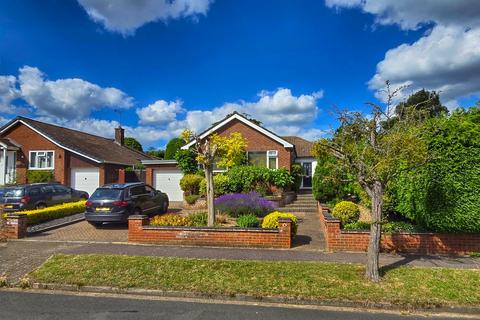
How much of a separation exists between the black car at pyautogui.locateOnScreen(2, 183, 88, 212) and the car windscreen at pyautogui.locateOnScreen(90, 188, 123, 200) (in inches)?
143

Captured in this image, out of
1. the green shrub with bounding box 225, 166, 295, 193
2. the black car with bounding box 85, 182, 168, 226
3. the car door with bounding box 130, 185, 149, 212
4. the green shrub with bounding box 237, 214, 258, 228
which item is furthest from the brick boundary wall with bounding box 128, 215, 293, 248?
the green shrub with bounding box 225, 166, 295, 193

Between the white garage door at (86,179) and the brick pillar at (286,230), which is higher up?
the white garage door at (86,179)

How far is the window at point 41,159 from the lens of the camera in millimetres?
25167

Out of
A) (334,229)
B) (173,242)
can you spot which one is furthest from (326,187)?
(173,242)

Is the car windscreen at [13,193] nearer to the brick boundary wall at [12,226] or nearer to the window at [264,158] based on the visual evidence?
the brick boundary wall at [12,226]

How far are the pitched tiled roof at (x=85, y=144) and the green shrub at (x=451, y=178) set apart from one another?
2183 centimetres

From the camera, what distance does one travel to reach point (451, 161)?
7.84 metres

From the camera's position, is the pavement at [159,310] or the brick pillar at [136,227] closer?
the pavement at [159,310]

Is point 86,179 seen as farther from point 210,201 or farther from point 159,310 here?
point 159,310

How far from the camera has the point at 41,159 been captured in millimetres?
25422

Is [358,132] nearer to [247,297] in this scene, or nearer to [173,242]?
[247,297]

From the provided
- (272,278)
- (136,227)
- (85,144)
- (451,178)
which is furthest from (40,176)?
(451,178)

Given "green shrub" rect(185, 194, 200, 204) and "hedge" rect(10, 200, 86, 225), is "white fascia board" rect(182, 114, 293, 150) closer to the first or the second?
"green shrub" rect(185, 194, 200, 204)

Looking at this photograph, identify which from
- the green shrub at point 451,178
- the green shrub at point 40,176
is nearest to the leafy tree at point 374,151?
the green shrub at point 451,178
